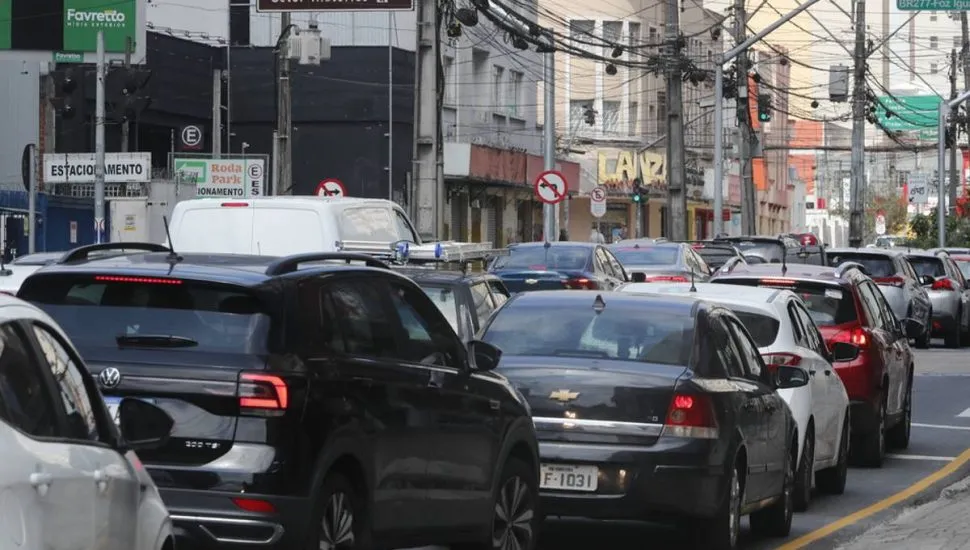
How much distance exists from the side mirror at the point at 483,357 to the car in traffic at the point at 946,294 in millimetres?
25263

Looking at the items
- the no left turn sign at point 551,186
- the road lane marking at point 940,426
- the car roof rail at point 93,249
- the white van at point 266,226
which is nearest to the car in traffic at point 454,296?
the white van at point 266,226

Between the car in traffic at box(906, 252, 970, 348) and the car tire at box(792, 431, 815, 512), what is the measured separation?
2072 centimetres

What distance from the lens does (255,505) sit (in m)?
6.96

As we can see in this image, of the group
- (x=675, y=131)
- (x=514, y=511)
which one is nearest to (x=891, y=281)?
(x=675, y=131)

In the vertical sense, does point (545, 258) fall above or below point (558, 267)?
above

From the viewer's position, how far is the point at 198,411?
7051mm

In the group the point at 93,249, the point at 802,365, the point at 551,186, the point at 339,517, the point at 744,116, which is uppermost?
the point at 744,116

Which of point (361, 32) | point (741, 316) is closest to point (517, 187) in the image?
point (361, 32)

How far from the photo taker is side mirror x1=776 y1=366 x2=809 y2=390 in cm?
1193

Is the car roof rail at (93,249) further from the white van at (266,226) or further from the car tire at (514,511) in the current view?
the white van at (266,226)

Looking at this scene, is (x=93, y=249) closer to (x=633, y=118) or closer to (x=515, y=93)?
(x=515, y=93)

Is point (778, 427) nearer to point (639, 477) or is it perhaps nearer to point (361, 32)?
point (639, 477)

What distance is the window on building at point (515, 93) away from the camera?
2376 inches

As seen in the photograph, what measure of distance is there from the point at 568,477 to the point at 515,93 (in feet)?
169
